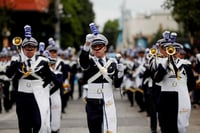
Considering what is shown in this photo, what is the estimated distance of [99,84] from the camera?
10961mm

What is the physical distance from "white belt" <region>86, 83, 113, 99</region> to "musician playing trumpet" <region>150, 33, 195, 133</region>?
70.0 inches

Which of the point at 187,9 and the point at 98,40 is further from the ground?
the point at 187,9

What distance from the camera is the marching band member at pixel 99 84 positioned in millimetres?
10773

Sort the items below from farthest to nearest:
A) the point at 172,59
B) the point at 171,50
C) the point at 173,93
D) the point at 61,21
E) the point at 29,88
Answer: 1. the point at 61,21
2. the point at 173,93
3. the point at 172,59
4. the point at 171,50
5. the point at 29,88

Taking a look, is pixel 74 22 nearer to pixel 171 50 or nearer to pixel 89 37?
pixel 171 50

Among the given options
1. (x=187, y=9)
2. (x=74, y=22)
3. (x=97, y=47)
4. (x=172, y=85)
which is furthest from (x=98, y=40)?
(x=74, y=22)

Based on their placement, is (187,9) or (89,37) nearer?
(89,37)

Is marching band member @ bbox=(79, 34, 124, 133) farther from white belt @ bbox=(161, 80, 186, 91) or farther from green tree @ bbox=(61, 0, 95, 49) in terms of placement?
green tree @ bbox=(61, 0, 95, 49)

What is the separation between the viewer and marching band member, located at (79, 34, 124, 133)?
10773mm

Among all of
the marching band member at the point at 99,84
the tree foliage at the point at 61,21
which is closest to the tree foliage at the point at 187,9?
the tree foliage at the point at 61,21

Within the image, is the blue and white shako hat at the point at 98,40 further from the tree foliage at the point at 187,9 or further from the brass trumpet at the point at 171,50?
the tree foliage at the point at 187,9

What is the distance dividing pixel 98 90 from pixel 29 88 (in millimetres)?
1338

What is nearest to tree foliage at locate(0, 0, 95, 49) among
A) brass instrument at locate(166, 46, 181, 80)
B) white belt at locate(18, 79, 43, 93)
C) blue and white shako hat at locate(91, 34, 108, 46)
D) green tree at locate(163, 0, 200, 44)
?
green tree at locate(163, 0, 200, 44)

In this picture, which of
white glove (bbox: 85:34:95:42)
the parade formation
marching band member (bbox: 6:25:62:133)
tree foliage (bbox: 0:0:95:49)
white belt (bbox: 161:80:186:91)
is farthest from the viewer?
tree foliage (bbox: 0:0:95:49)
